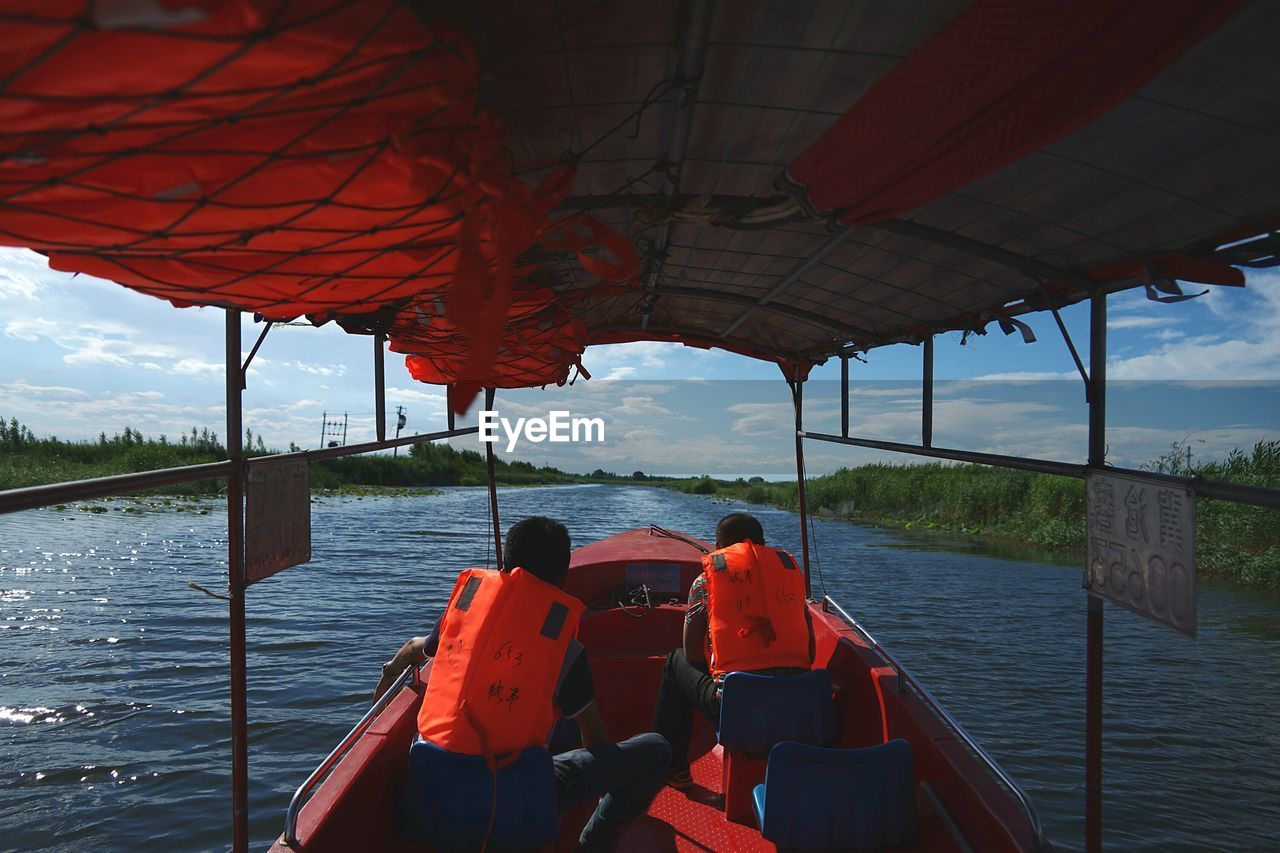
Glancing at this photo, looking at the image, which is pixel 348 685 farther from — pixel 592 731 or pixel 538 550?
pixel 538 550

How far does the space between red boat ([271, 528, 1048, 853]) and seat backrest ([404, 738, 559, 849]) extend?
1.27 ft

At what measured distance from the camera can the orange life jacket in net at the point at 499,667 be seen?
221 cm

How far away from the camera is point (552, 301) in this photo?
2.65 m

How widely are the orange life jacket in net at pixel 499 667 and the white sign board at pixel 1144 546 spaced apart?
5.60ft

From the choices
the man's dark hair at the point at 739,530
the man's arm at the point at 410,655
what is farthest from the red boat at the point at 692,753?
the man's dark hair at the point at 739,530

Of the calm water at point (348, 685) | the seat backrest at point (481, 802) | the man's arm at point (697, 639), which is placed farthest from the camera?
the calm water at point (348, 685)

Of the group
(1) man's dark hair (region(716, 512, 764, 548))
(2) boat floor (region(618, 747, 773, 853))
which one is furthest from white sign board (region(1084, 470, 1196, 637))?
(2) boat floor (region(618, 747, 773, 853))

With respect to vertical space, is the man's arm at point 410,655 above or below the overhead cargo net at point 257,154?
below

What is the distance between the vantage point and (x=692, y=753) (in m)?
4.46

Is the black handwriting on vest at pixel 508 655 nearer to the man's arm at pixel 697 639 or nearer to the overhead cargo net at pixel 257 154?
the overhead cargo net at pixel 257 154

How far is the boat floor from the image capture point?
3.32 metres

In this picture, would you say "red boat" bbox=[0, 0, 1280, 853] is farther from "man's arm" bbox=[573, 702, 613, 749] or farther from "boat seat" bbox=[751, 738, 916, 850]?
"man's arm" bbox=[573, 702, 613, 749]

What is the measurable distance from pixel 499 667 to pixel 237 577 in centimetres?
84

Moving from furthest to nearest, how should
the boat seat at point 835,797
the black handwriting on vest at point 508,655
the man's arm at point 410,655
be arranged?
the man's arm at point 410,655 → the boat seat at point 835,797 → the black handwriting on vest at point 508,655
